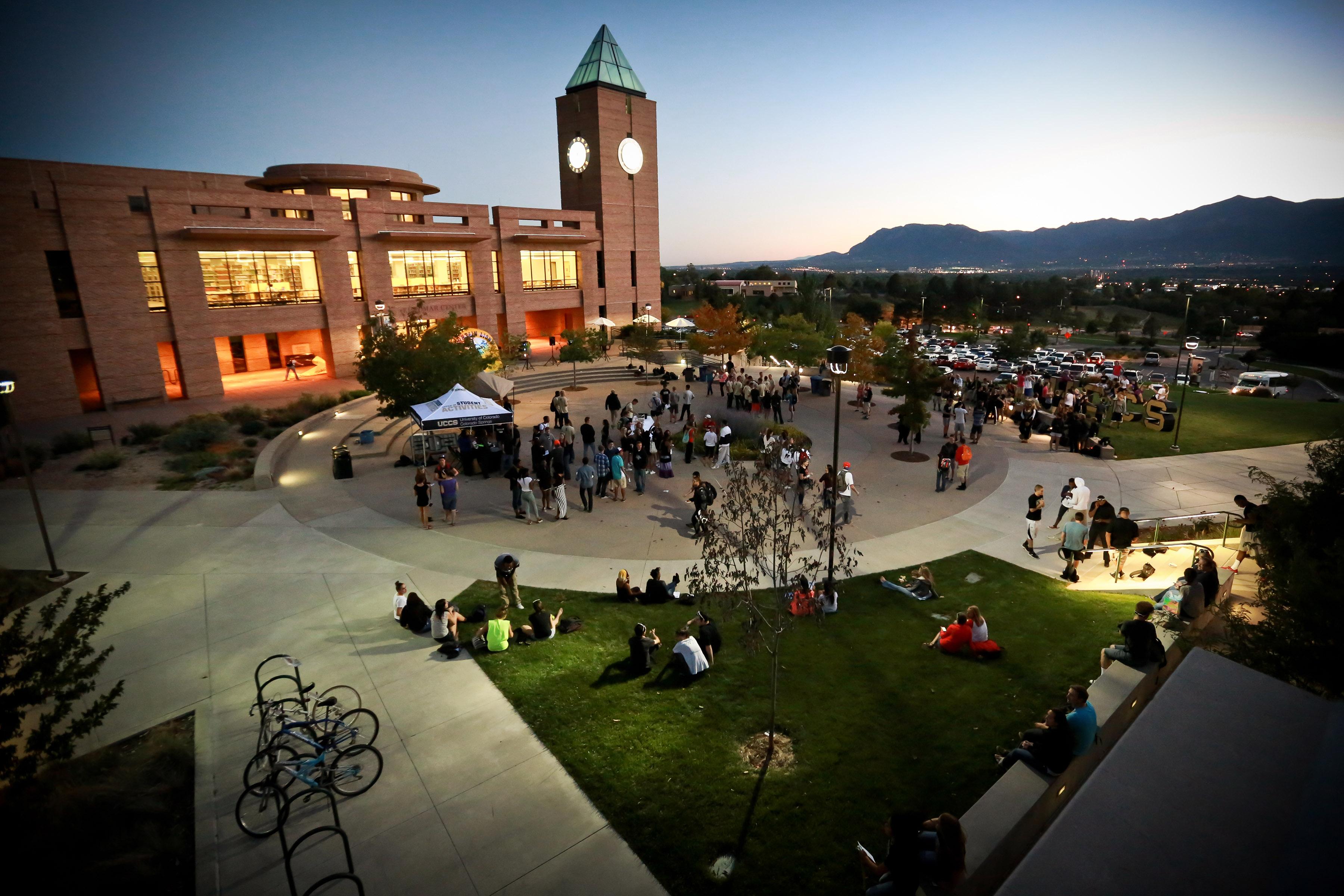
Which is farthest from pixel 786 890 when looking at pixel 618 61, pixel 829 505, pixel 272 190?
pixel 618 61

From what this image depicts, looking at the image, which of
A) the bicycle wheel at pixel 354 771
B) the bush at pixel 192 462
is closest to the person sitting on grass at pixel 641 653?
the bicycle wheel at pixel 354 771

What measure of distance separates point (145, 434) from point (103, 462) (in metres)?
3.36

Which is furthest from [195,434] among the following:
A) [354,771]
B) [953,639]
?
[953,639]

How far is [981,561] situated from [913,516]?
265cm

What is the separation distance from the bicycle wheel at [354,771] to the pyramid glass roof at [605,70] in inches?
1892

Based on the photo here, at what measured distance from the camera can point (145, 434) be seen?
22031 mm

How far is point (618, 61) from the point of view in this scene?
47.7m

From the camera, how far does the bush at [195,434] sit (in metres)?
21.0

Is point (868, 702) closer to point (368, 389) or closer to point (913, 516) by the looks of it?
point (913, 516)

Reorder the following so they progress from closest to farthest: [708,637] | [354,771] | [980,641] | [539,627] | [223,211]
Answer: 1. [354,771]
2. [708,637]
3. [980,641]
4. [539,627]
5. [223,211]

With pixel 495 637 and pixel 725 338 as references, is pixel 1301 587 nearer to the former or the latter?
pixel 495 637

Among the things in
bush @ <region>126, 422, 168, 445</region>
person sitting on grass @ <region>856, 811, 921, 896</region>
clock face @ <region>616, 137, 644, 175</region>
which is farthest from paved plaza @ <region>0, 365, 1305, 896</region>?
clock face @ <region>616, 137, 644, 175</region>

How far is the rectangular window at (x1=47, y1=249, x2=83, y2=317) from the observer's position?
81.8 ft

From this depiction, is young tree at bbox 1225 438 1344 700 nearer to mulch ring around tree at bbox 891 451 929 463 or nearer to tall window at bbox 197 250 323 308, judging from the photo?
mulch ring around tree at bbox 891 451 929 463
